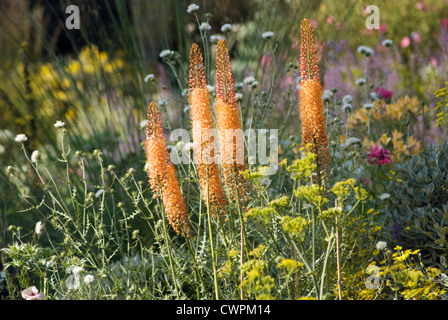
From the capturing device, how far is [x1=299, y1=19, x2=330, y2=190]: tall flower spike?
160cm

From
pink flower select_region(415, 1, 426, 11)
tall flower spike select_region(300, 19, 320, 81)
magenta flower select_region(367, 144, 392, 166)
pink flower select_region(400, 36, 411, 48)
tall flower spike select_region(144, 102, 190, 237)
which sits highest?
tall flower spike select_region(300, 19, 320, 81)

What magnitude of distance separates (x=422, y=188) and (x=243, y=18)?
6.25 ft

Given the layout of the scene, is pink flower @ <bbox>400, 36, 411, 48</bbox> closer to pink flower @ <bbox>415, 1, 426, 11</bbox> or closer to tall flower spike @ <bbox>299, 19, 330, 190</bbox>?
pink flower @ <bbox>415, 1, 426, 11</bbox>

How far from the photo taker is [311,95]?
162 cm

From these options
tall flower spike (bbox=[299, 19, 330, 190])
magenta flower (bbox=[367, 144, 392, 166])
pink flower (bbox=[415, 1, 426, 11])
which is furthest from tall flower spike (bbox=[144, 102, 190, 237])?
pink flower (bbox=[415, 1, 426, 11])

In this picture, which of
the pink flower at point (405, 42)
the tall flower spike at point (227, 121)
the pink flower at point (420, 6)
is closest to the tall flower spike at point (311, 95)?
the tall flower spike at point (227, 121)

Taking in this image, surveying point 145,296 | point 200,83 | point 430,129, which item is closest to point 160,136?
point 200,83

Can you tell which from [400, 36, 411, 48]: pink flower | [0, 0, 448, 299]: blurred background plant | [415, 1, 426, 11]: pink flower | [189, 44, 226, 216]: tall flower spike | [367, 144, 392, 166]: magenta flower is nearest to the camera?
[189, 44, 226, 216]: tall flower spike

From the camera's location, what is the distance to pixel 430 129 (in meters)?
3.97

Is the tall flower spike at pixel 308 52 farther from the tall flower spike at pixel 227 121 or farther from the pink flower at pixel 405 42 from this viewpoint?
the pink flower at pixel 405 42

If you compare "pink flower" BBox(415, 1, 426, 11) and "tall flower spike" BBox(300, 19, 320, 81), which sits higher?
"tall flower spike" BBox(300, 19, 320, 81)

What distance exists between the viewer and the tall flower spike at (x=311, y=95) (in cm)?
160

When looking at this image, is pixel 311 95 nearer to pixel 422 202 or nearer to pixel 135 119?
pixel 422 202

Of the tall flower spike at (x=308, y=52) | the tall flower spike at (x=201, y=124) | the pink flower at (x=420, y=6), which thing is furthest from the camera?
the pink flower at (x=420, y=6)
